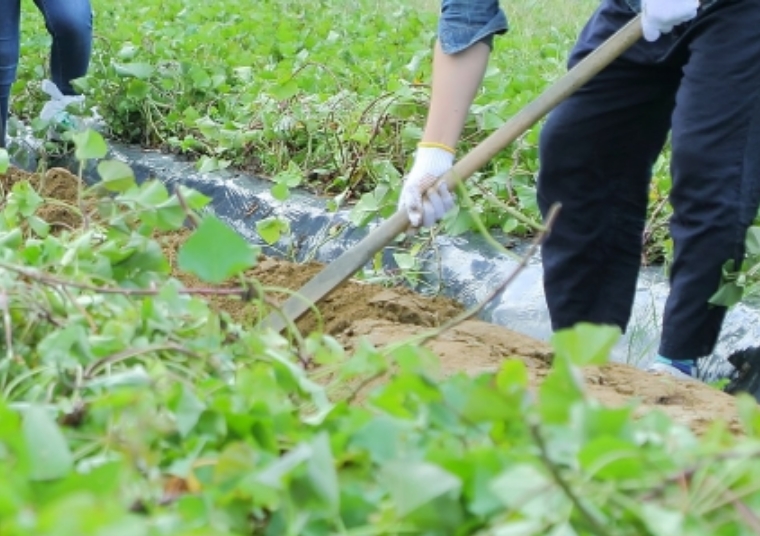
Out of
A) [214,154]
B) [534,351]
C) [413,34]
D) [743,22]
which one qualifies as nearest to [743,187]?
[743,22]

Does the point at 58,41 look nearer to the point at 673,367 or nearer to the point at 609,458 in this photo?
the point at 673,367

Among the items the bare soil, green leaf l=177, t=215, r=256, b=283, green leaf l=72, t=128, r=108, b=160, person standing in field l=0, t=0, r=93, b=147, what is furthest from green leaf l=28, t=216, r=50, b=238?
person standing in field l=0, t=0, r=93, b=147

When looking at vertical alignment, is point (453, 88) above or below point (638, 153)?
above

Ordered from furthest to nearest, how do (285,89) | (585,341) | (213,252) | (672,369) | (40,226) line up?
1. (285,89)
2. (672,369)
3. (40,226)
4. (213,252)
5. (585,341)

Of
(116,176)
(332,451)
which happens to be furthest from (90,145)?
(332,451)

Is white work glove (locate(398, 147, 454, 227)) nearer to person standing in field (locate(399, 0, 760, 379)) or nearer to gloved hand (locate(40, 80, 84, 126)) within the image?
person standing in field (locate(399, 0, 760, 379))

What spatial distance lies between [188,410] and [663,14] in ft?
4.98

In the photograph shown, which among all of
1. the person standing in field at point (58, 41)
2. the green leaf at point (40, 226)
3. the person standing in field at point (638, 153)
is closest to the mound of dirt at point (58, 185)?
the person standing in field at point (58, 41)

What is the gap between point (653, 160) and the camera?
109 inches

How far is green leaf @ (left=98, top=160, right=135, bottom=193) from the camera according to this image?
158 cm

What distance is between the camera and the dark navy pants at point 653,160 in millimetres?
2361

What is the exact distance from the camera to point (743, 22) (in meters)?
2.36

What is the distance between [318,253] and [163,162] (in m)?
1.19

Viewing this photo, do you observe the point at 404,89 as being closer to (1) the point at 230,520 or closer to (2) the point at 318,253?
(2) the point at 318,253
